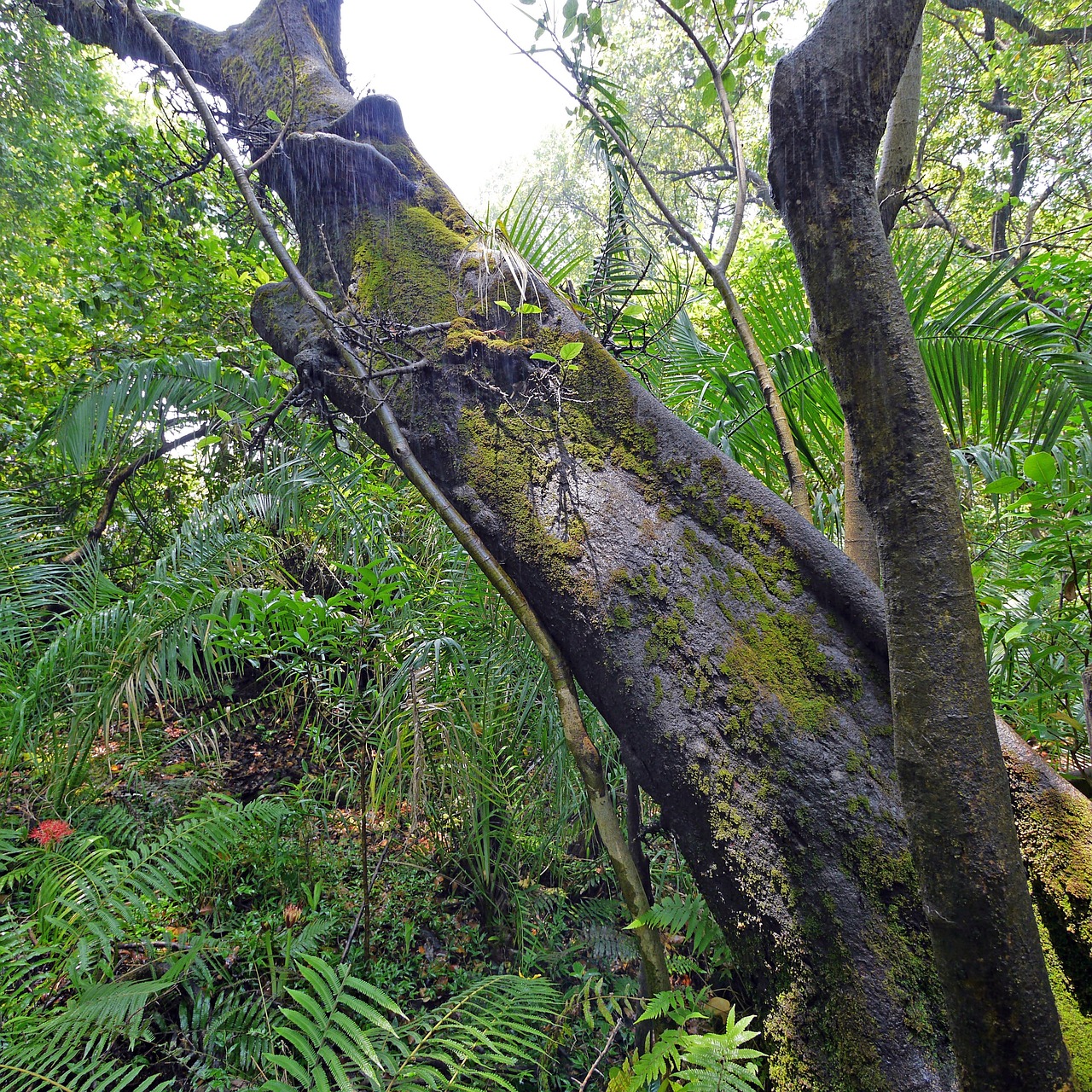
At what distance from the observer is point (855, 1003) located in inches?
47.4

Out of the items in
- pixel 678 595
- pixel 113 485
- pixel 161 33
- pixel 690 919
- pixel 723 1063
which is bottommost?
pixel 723 1063

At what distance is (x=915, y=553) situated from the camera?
1.01 meters

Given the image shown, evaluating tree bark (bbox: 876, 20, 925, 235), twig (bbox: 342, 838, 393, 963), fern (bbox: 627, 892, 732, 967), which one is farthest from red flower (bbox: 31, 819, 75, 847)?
tree bark (bbox: 876, 20, 925, 235)

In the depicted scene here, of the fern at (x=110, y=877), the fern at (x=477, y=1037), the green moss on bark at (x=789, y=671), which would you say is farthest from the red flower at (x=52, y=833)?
the green moss on bark at (x=789, y=671)

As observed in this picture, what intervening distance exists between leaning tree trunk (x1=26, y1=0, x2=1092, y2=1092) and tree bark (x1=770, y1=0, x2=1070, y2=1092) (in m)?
0.31

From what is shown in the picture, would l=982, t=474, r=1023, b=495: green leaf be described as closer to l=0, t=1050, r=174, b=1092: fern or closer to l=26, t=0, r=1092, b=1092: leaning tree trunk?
l=26, t=0, r=1092, b=1092: leaning tree trunk

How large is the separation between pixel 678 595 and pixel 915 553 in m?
0.62

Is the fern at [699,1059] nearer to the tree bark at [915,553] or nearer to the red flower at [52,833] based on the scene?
the tree bark at [915,553]

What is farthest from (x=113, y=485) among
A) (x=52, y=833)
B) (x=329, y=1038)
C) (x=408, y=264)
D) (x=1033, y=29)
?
(x=1033, y=29)

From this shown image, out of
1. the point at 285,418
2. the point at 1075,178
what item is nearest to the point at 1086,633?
the point at 285,418

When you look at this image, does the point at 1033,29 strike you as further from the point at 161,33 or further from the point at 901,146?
the point at 161,33

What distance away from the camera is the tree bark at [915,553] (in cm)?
92

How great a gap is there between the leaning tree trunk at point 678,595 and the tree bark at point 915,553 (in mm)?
309

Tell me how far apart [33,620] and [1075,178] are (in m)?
12.7
